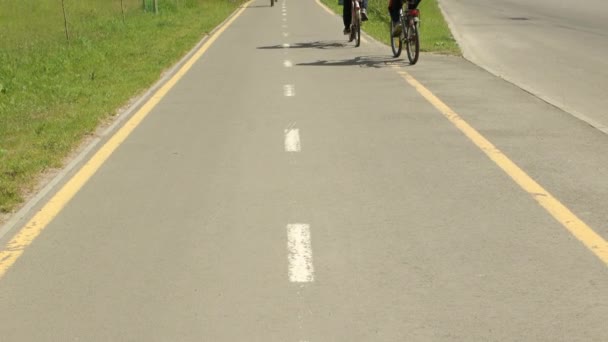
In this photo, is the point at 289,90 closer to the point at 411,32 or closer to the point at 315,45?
the point at 411,32

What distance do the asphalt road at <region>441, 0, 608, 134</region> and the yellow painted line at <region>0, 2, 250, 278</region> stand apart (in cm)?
543

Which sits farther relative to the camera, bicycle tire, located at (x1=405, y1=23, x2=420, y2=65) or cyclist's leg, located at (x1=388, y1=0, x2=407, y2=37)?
cyclist's leg, located at (x1=388, y1=0, x2=407, y2=37)

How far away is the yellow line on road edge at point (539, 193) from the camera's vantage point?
6.23m

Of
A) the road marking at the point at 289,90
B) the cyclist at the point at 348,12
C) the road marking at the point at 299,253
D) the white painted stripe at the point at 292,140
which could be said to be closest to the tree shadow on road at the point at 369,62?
the cyclist at the point at 348,12

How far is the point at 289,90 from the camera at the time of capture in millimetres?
14391

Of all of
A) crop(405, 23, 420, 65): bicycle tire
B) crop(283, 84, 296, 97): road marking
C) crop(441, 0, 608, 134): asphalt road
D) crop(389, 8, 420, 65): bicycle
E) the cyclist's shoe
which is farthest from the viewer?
the cyclist's shoe

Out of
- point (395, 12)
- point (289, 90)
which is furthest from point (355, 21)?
point (289, 90)

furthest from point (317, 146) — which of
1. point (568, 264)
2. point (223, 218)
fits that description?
point (568, 264)

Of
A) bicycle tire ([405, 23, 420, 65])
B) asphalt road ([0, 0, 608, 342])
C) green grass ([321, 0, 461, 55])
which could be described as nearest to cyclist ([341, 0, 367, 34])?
green grass ([321, 0, 461, 55])

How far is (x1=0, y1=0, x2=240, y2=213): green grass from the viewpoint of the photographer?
31.6 ft

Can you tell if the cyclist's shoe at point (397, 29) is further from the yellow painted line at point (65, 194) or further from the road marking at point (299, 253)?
the road marking at point (299, 253)

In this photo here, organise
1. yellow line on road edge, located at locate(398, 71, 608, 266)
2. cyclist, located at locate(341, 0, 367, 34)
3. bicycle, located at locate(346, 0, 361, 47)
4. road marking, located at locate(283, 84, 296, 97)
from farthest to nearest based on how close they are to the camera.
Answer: cyclist, located at locate(341, 0, 367, 34) < bicycle, located at locate(346, 0, 361, 47) < road marking, located at locate(283, 84, 296, 97) < yellow line on road edge, located at locate(398, 71, 608, 266)

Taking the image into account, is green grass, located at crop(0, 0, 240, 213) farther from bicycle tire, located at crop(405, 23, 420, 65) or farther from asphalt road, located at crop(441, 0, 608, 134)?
asphalt road, located at crop(441, 0, 608, 134)

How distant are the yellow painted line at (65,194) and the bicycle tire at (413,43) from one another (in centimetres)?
490
